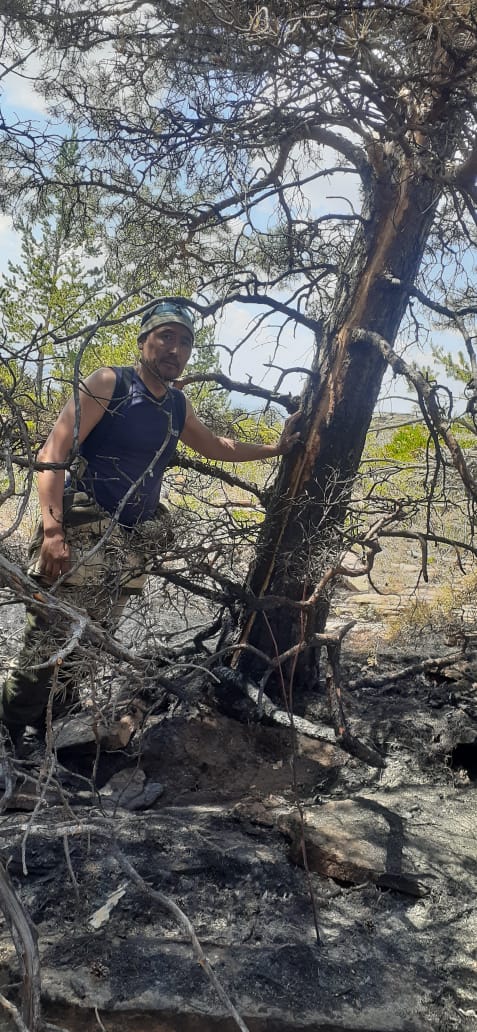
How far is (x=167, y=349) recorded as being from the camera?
3.58 meters

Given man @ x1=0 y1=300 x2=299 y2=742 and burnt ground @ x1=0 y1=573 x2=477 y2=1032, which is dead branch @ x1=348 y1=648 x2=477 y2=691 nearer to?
burnt ground @ x1=0 y1=573 x2=477 y2=1032

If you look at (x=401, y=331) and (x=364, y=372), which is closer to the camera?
(x=364, y=372)

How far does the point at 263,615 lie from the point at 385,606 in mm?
3497

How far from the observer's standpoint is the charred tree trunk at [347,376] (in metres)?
4.07

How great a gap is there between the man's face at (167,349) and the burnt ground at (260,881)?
187 cm

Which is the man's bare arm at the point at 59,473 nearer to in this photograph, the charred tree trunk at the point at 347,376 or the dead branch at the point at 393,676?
the charred tree trunk at the point at 347,376

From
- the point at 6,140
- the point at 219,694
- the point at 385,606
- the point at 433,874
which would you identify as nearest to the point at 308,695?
the point at 219,694

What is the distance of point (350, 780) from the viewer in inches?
145

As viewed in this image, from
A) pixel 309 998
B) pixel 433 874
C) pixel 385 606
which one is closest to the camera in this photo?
pixel 309 998

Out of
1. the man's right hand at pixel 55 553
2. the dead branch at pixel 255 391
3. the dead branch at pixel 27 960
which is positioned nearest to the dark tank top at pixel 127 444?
the man's right hand at pixel 55 553

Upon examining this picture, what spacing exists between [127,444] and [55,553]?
2.07 ft

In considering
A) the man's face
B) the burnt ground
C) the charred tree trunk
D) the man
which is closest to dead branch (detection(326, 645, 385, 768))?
the burnt ground

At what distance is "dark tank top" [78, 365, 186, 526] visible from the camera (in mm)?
3475

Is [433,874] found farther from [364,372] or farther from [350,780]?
[364,372]
